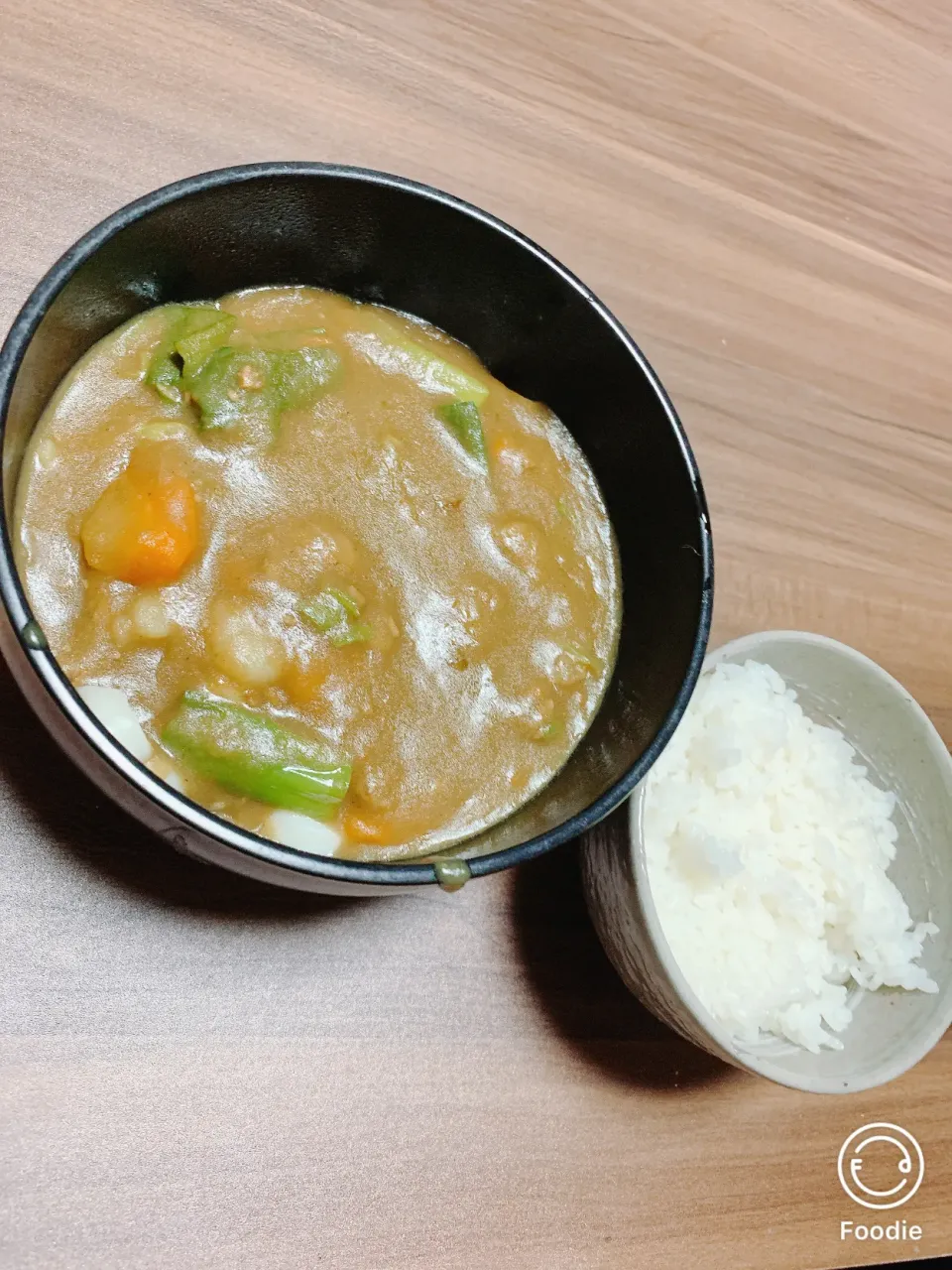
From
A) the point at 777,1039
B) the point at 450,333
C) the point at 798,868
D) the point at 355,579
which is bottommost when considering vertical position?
the point at 777,1039

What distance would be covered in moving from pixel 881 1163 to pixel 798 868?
20.1 inches

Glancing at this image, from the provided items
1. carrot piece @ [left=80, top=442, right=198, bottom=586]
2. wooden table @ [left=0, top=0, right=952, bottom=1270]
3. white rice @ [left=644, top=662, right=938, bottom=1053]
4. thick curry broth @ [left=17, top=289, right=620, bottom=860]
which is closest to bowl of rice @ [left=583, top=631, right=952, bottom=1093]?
white rice @ [left=644, top=662, right=938, bottom=1053]

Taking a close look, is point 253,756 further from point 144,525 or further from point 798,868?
point 798,868

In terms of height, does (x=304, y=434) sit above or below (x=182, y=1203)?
above

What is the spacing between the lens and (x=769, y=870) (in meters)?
1.53

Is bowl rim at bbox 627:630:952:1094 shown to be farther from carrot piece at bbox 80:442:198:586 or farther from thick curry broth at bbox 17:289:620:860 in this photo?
carrot piece at bbox 80:442:198:586

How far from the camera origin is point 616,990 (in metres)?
1.53

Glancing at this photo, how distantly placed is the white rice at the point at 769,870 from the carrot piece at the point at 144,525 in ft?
2.38

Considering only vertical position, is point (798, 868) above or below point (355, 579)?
below

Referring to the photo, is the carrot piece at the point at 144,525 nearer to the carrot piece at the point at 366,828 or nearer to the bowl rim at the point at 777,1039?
the carrot piece at the point at 366,828

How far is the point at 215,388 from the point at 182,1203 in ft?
3.14

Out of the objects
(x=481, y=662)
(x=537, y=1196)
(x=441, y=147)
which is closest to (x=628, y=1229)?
(x=537, y=1196)

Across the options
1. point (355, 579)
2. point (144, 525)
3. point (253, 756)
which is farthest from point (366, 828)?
point (144, 525)

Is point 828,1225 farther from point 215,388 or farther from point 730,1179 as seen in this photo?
point 215,388
